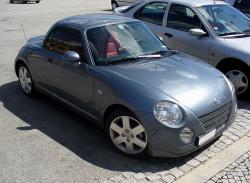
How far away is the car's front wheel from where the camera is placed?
621 cm

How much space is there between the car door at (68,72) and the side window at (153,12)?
2638 millimetres

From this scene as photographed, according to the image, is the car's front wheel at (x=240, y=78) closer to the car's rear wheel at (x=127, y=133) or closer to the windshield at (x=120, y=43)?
the windshield at (x=120, y=43)

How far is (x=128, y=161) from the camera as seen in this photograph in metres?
4.41

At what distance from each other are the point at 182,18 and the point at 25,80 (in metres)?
3.33

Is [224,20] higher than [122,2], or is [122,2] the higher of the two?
[224,20]

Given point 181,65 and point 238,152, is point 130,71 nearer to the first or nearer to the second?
point 181,65

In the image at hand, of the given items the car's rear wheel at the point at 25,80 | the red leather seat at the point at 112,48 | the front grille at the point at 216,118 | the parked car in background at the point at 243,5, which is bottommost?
the car's rear wheel at the point at 25,80

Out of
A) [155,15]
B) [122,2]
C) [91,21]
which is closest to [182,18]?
[155,15]

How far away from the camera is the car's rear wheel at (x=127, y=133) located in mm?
4239

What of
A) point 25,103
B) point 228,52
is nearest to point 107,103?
point 25,103

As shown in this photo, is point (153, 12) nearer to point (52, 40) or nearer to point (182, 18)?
point (182, 18)

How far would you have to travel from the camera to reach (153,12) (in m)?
7.78

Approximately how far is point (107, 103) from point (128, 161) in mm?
775

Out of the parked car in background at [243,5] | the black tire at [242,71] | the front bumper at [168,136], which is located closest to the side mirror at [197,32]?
the black tire at [242,71]
